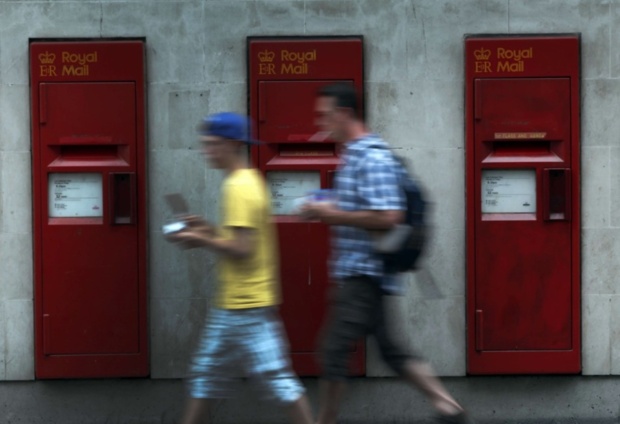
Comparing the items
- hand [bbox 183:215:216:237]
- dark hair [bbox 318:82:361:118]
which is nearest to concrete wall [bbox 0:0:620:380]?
dark hair [bbox 318:82:361:118]

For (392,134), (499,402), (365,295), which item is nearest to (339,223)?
(365,295)

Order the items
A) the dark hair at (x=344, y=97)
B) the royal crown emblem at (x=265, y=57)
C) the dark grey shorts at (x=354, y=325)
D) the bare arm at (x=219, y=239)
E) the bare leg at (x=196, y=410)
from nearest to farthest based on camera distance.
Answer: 1. the bare arm at (x=219, y=239)
2. the bare leg at (x=196, y=410)
3. the dark grey shorts at (x=354, y=325)
4. the dark hair at (x=344, y=97)
5. the royal crown emblem at (x=265, y=57)

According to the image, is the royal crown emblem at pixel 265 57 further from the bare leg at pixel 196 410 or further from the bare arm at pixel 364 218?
the bare leg at pixel 196 410

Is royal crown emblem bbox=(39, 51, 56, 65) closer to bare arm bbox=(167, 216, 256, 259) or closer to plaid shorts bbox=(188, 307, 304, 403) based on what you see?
bare arm bbox=(167, 216, 256, 259)

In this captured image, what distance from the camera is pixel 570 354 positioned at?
783 cm

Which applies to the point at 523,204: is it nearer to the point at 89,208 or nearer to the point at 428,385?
the point at 428,385

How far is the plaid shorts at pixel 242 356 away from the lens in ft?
19.0

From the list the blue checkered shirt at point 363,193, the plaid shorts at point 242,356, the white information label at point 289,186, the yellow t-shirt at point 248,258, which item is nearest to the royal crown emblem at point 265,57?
the white information label at point 289,186

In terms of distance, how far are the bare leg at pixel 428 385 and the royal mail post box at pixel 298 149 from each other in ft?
5.76

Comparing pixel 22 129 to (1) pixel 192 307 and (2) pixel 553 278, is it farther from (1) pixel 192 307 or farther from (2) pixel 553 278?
(2) pixel 553 278

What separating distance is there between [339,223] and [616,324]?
2806 millimetres

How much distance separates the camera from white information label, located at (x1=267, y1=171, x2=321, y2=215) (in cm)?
776

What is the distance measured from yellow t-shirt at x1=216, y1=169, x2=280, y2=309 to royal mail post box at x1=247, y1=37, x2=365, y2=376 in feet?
6.10

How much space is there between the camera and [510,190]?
7812 mm
